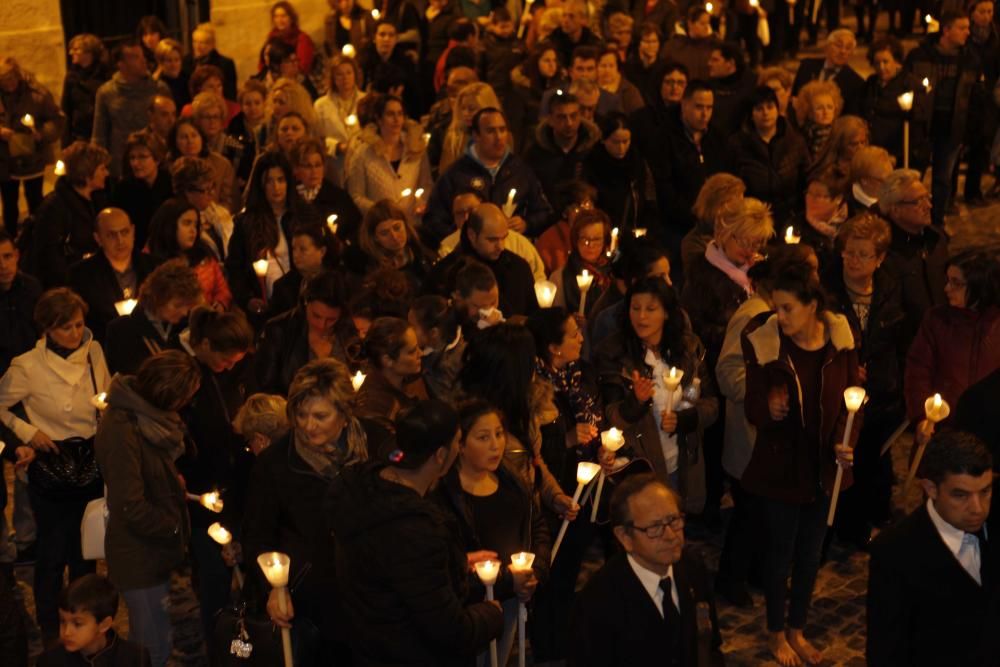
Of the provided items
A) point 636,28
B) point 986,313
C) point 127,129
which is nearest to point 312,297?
point 986,313

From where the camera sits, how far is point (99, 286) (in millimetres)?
8180

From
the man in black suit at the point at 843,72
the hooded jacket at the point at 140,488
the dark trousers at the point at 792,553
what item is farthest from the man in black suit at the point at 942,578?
the man in black suit at the point at 843,72

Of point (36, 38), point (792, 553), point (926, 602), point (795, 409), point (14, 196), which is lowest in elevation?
point (14, 196)

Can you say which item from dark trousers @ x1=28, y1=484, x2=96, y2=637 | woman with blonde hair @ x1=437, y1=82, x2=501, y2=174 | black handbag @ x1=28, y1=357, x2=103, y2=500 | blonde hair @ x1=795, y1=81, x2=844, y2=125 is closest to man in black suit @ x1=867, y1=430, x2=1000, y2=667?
black handbag @ x1=28, y1=357, x2=103, y2=500

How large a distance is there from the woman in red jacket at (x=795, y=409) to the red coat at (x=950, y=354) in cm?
68

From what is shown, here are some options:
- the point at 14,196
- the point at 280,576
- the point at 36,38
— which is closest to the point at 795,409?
the point at 280,576

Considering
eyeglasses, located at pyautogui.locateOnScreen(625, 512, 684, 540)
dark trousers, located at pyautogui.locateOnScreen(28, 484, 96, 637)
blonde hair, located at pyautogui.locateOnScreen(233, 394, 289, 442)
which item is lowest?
dark trousers, located at pyautogui.locateOnScreen(28, 484, 96, 637)

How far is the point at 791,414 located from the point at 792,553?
0.66 meters

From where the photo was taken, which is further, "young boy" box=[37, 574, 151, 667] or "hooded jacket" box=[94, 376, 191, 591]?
"hooded jacket" box=[94, 376, 191, 591]

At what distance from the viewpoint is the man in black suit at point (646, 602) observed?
4793mm

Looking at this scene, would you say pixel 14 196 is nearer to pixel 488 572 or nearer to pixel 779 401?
pixel 779 401

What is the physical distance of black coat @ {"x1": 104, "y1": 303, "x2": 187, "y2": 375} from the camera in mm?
7219

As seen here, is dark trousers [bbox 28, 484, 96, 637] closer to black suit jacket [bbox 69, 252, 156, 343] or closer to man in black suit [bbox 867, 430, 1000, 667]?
black suit jacket [bbox 69, 252, 156, 343]

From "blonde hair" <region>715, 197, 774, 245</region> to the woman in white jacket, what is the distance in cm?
303
